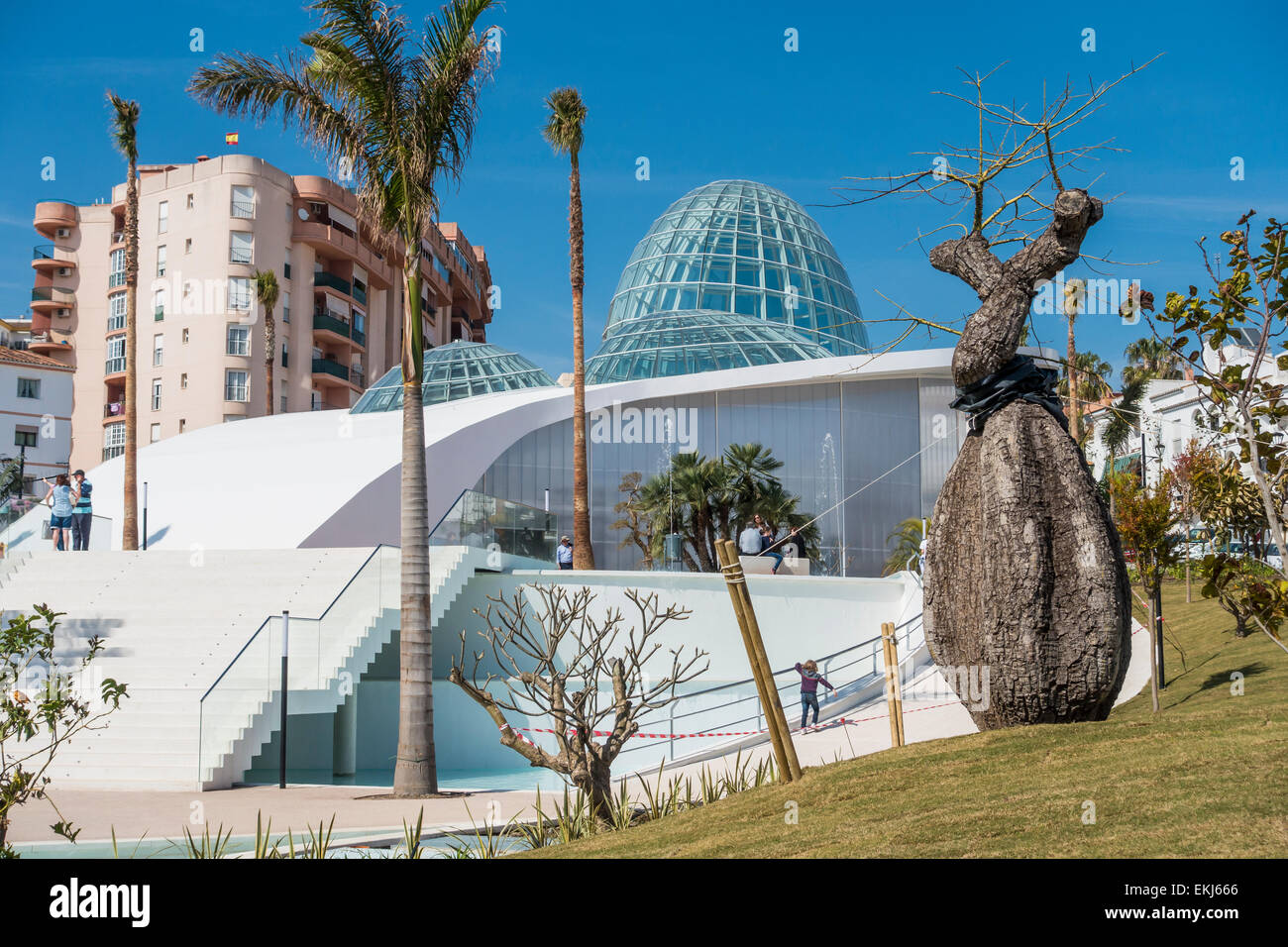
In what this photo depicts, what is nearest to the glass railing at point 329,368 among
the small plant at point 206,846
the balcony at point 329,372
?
the balcony at point 329,372

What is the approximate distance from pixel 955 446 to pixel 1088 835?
2998cm

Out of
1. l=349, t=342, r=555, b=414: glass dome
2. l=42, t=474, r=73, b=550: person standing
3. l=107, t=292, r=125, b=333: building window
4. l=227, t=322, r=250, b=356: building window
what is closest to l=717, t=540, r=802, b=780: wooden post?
l=42, t=474, r=73, b=550: person standing

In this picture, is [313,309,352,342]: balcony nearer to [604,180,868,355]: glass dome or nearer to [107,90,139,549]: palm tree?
[604,180,868,355]: glass dome

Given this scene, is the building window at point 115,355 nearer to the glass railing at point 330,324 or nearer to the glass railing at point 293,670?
the glass railing at point 330,324

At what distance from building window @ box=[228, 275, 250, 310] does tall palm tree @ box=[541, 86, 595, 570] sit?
30.1 metres

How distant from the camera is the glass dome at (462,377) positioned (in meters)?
36.6

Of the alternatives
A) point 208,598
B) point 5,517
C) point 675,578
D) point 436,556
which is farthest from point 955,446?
point 5,517

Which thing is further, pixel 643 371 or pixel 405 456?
pixel 643 371

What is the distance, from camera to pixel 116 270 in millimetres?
57969

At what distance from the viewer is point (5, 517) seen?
22.6 metres

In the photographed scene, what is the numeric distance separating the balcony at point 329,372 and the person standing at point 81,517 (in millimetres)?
32204
